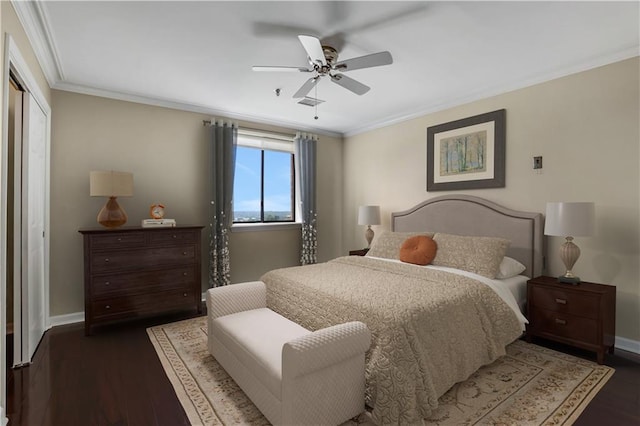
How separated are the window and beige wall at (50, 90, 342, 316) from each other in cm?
29

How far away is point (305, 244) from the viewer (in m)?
5.08

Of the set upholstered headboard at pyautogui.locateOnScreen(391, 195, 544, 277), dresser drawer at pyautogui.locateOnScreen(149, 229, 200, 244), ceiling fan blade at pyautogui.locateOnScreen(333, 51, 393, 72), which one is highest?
ceiling fan blade at pyautogui.locateOnScreen(333, 51, 393, 72)

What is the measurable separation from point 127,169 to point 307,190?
2.47 metres

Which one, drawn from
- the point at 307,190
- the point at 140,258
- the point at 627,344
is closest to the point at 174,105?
the point at 140,258

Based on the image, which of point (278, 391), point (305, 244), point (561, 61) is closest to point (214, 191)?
point (305, 244)

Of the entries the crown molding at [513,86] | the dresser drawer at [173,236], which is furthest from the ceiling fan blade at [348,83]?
the dresser drawer at [173,236]

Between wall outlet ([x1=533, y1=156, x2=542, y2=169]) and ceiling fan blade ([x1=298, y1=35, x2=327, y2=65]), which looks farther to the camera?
wall outlet ([x1=533, y1=156, x2=542, y2=169])

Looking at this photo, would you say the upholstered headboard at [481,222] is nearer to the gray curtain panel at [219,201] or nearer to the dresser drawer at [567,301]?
the dresser drawer at [567,301]

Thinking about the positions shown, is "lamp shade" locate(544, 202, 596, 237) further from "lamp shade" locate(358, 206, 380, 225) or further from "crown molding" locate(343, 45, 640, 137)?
"lamp shade" locate(358, 206, 380, 225)

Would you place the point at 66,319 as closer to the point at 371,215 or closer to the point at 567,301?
the point at 371,215

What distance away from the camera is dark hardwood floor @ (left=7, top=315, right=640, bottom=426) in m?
1.88

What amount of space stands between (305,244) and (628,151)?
386 centimetres

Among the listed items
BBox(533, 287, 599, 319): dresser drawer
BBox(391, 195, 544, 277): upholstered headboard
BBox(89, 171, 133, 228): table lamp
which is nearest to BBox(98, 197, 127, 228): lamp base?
BBox(89, 171, 133, 228): table lamp

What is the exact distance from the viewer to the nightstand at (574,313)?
8.19 ft
